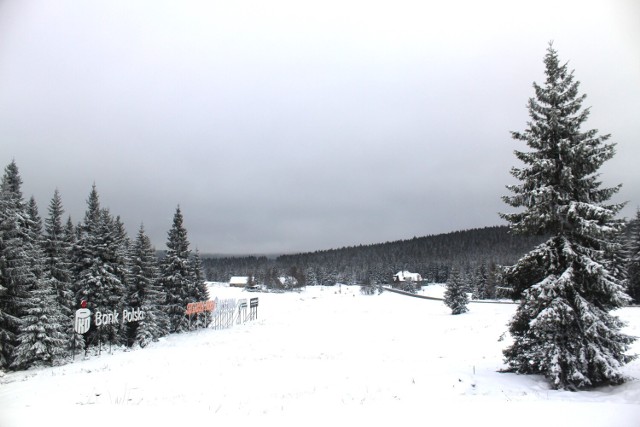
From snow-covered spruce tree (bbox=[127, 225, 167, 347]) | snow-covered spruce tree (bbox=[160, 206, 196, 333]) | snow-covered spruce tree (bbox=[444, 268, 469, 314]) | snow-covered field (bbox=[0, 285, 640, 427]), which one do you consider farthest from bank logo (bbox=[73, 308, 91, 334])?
snow-covered spruce tree (bbox=[444, 268, 469, 314])

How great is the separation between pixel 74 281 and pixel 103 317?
19.3ft

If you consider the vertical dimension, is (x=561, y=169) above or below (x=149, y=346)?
above

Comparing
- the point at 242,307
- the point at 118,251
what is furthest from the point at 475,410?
the point at 242,307

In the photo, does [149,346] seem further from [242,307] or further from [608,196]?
[608,196]

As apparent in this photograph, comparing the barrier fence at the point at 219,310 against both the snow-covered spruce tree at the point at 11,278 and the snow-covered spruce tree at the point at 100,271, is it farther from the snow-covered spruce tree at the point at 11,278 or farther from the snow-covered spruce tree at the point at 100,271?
the snow-covered spruce tree at the point at 11,278

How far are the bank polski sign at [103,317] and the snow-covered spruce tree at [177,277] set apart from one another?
26.3 ft

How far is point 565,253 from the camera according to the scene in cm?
1187

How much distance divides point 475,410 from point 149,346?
31.8 meters

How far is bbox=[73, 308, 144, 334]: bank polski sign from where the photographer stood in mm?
27703

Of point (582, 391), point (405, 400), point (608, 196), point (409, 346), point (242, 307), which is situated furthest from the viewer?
point (242, 307)

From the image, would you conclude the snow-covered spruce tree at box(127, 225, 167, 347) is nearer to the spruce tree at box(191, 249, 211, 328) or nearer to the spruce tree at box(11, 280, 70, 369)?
the spruce tree at box(191, 249, 211, 328)

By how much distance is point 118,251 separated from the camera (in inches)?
1345

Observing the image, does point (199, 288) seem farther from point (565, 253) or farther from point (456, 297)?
point (565, 253)

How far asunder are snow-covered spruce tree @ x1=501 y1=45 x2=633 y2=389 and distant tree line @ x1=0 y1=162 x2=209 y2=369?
28159 mm
